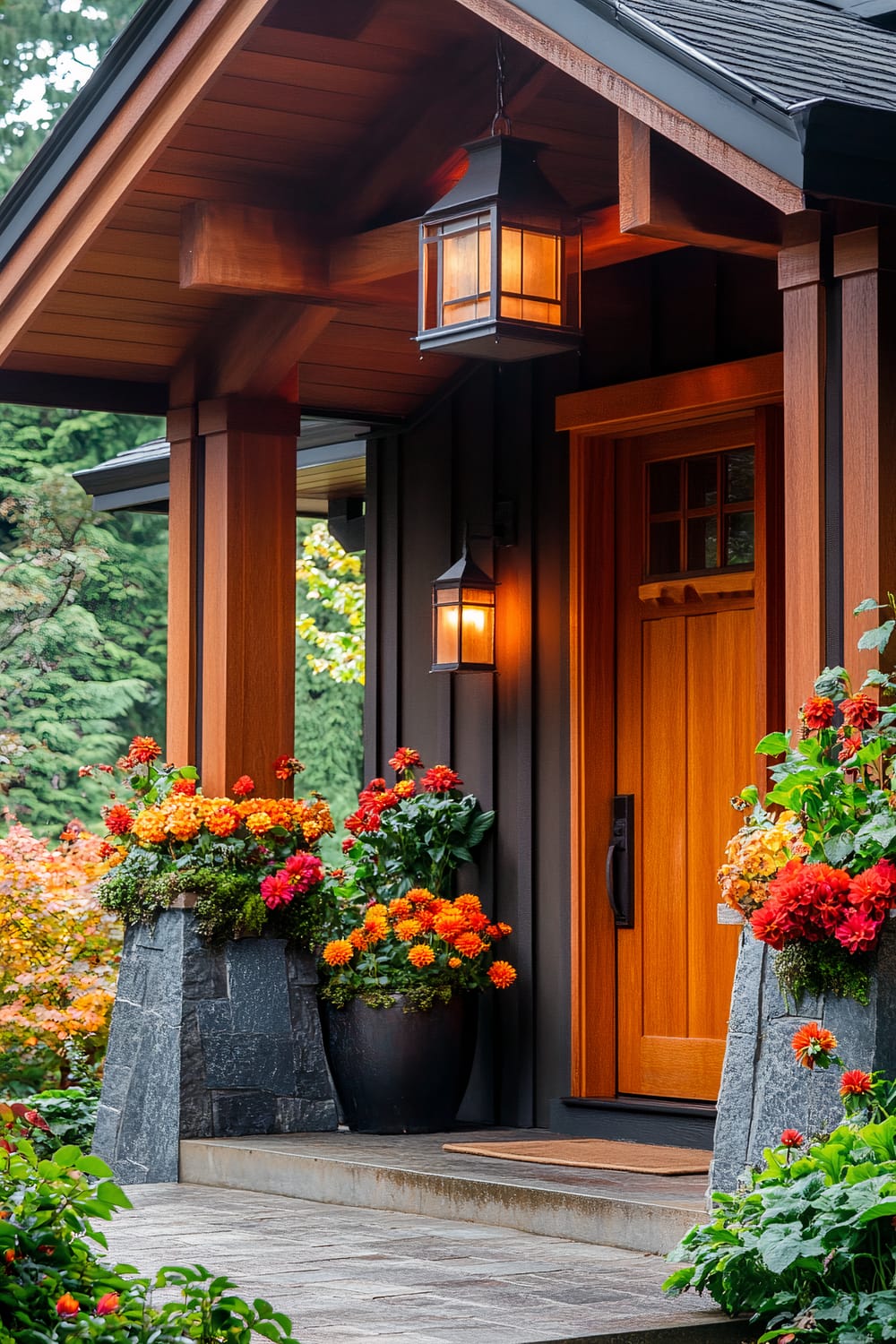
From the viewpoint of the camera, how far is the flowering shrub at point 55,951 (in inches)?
344

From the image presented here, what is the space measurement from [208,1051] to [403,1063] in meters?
0.69

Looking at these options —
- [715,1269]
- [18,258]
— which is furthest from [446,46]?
[715,1269]

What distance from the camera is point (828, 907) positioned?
170 inches

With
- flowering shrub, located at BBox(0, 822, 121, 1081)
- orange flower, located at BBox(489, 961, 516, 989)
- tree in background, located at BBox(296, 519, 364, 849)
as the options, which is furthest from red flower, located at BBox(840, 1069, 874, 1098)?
tree in background, located at BBox(296, 519, 364, 849)

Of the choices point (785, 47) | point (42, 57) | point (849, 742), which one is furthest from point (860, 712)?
point (42, 57)

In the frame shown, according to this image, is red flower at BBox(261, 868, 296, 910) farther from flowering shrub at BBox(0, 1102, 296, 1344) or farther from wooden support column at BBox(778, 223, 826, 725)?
flowering shrub at BBox(0, 1102, 296, 1344)

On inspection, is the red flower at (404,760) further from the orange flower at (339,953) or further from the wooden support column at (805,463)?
the wooden support column at (805,463)

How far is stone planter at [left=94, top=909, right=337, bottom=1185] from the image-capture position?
675 cm

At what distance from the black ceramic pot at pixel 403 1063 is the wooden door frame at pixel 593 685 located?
0.42 m

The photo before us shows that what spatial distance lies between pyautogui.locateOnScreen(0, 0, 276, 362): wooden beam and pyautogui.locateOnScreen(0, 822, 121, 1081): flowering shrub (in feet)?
8.92

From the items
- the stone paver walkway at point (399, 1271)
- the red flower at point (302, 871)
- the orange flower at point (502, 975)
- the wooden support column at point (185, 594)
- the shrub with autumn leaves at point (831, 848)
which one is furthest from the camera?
the wooden support column at point (185, 594)

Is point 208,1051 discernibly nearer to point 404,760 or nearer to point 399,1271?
point 404,760

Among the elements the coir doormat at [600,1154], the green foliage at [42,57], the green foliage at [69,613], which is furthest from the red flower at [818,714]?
the green foliage at [42,57]

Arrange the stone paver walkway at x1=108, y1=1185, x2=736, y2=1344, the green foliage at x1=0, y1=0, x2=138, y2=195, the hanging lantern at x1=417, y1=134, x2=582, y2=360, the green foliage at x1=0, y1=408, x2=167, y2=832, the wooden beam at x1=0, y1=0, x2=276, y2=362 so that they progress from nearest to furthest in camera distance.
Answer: the stone paver walkway at x1=108, y1=1185, x2=736, y2=1344
the hanging lantern at x1=417, y1=134, x2=582, y2=360
the wooden beam at x1=0, y1=0, x2=276, y2=362
the green foliage at x1=0, y1=408, x2=167, y2=832
the green foliage at x1=0, y1=0, x2=138, y2=195
